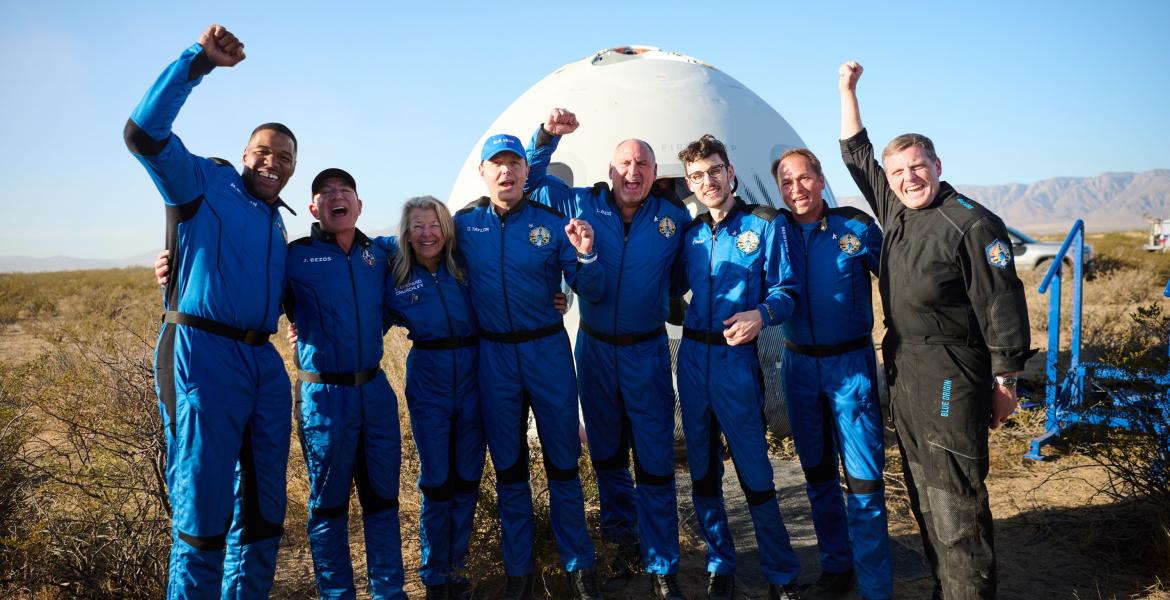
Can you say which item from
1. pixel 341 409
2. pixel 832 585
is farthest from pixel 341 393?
pixel 832 585

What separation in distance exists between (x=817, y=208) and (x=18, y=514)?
4.07 meters

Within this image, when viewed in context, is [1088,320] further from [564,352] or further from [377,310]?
[377,310]

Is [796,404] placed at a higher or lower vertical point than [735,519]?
higher

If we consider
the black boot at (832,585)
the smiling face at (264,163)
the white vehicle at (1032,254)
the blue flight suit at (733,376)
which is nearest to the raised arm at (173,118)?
the smiling face at (264,163)

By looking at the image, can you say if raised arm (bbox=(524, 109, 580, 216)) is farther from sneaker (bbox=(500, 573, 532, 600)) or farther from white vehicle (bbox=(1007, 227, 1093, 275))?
white vehicle (bbox=(1007, 227, 1093, 275))

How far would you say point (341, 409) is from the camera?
122 inches

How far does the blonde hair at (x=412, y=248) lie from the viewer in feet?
10.9

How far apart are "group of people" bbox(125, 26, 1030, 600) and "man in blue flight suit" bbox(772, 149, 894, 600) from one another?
1 cm

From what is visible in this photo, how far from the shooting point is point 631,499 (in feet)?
12.3

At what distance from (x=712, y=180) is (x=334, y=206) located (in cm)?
170

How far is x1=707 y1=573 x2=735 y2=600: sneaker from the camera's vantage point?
11.0 ft

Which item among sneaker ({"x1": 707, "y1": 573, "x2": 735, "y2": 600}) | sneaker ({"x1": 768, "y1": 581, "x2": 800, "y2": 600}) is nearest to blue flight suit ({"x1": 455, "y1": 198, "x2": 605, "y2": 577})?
sneaker ({"x1": 707, "y1": 573, "x2": 735, "y2": 600})

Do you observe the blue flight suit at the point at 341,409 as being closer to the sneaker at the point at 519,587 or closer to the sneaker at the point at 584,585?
the sneaker at the point at 519,587

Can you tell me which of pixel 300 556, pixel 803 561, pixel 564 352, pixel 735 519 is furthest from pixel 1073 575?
pixel 300 556
